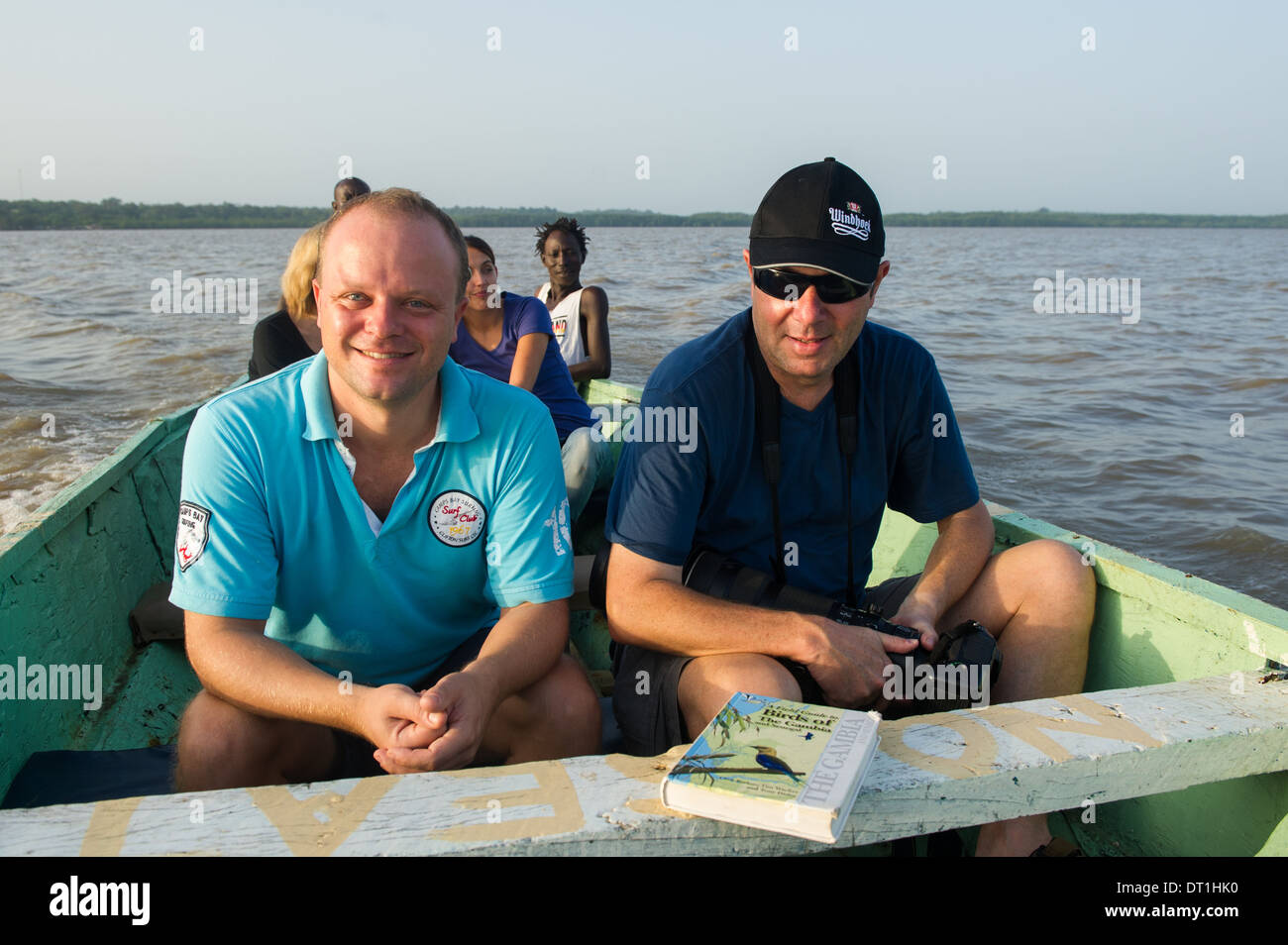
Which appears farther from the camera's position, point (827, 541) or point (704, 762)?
point (827, 541)

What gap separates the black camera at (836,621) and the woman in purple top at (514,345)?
7.45 feet

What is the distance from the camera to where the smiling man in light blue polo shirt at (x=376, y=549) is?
190 centimetres

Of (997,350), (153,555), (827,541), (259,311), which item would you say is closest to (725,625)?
(827,541)

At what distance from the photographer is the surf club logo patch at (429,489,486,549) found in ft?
7.06

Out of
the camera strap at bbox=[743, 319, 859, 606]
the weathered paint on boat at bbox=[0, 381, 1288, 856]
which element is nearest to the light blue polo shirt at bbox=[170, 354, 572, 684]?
the camera strap at bbox=[743, 319, 859, 606]

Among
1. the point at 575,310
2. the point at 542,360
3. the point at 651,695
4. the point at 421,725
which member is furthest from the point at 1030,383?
the point at 421,725

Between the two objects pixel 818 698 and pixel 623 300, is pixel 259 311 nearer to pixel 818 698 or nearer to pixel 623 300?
pixel 623 300

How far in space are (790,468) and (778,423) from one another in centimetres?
13

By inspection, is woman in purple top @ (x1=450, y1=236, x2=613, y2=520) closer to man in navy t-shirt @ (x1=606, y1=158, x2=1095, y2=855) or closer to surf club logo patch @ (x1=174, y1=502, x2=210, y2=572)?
man in navy t-shirt @ (x1=606, y1=158, x2=1095, y2=855)

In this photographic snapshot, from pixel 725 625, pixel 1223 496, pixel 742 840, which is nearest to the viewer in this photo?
pixel 742 840

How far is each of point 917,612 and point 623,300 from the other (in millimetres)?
16461

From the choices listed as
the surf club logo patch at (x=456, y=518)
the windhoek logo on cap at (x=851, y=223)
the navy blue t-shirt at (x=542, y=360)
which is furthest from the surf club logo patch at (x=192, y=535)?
the navy blue t-shirt at (x=542, y=360)

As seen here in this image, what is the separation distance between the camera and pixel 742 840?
1428 mm

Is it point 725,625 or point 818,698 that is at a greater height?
point 725,625
